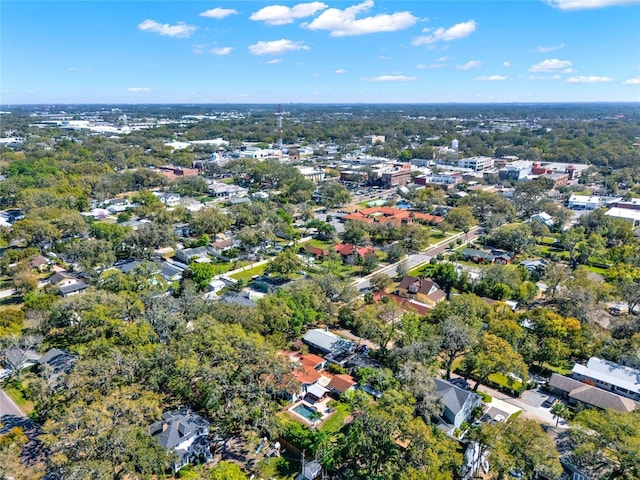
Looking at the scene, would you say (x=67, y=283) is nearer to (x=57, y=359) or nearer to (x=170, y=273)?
(x=170, y=273)

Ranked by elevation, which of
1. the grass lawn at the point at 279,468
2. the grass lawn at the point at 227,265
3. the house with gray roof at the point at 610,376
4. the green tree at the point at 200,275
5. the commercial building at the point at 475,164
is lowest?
the grass lawn at the point at 279,468

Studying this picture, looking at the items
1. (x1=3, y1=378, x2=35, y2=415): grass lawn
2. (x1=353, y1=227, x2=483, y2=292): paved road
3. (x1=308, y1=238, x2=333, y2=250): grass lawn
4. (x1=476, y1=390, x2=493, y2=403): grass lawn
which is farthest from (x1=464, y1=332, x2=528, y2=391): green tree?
(x1=308, y1=238, x2=333, y2=250): grass lawn

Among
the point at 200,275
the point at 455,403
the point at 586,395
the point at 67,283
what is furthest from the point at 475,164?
the point at 67,283

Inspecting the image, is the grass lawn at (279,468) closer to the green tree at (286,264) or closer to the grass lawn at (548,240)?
the green tree at (286,264)

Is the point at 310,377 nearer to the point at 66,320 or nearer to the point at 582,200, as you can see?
the point at 66,320

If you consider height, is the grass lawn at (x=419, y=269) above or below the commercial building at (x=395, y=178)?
below

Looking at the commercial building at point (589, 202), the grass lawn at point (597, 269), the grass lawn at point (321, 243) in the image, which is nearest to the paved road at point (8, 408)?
the grass lawn at point (321, 243)

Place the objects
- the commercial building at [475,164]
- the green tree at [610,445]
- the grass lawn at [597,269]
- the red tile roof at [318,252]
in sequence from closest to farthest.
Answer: the green tree at [610,445] → the grass lawn at [597,269] → the red tile roof at [318,252] → the commercial building at [475,164]
